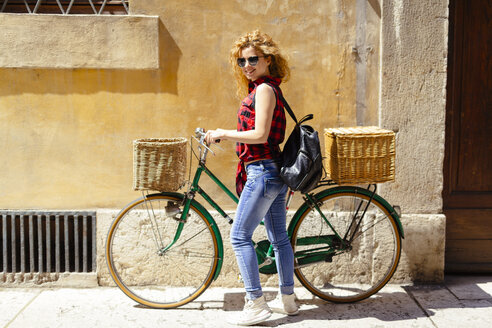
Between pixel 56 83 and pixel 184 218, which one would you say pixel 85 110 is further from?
pixel 184 218

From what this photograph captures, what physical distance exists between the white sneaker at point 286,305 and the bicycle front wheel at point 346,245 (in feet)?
0.78

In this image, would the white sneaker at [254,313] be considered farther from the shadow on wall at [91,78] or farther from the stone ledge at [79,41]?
the stone ledge at [79,41]

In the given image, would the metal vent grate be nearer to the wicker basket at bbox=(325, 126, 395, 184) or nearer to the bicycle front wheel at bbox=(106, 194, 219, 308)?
the bicycle front wheel at bbox=(106, 194, 219, 308)

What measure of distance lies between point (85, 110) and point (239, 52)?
5.06 ft

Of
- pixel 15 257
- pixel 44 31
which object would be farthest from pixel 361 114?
pixel 15 257

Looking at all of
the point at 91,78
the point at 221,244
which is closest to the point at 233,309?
the point at 221,244

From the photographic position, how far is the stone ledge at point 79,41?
4285 millimetres

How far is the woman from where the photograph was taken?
3475mm

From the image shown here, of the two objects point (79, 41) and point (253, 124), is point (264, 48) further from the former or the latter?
point (79, 41)

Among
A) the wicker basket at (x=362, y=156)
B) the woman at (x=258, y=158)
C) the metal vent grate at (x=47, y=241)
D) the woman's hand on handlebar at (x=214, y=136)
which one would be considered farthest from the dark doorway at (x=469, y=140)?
the metal vent grate at (x=47, y=241)

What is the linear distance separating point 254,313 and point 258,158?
107 cm

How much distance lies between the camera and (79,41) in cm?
430

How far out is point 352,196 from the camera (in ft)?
13.6

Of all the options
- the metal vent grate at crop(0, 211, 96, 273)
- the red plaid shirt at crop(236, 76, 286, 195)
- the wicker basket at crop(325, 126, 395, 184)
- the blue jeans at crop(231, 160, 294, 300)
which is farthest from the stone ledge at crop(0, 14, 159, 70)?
the wicker basket at crop(325, 126, 395, 184)
